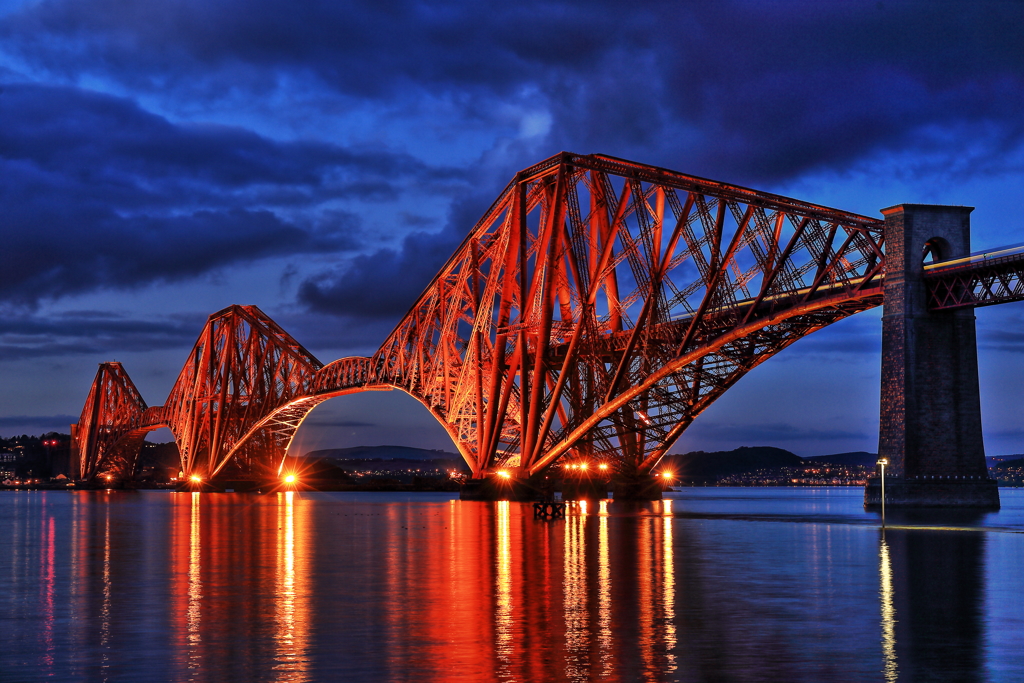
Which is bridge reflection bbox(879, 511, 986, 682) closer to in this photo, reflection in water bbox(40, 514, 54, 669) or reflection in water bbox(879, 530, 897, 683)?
reflection in water bbox(879, 530, 897, 683)

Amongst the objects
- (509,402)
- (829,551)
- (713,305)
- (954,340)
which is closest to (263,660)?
(829,551)

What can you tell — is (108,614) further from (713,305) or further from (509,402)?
(509,402)

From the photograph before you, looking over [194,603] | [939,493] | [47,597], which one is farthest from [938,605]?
[939,493]

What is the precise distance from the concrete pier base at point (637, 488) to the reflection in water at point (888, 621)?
2333 inches

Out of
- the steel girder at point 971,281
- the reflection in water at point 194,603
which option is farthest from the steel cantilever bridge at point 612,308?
the reflection in water at point 194,603

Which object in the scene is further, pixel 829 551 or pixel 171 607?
pixel 829 551

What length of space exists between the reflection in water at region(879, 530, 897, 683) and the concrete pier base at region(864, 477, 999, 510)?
21.8 meters

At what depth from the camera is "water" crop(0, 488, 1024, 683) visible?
1869 cm

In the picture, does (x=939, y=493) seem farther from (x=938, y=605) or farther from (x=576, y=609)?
(x=576, y=609)

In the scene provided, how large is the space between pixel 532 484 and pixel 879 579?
→ 58.5 metres

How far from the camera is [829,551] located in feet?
139

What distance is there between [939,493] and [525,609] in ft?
131

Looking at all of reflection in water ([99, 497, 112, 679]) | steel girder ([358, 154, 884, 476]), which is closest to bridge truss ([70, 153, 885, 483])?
steel girder ([358, 154, 884, 476])

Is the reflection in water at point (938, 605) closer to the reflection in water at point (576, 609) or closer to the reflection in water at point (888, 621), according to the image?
the reflection in water at point (888, 621)
